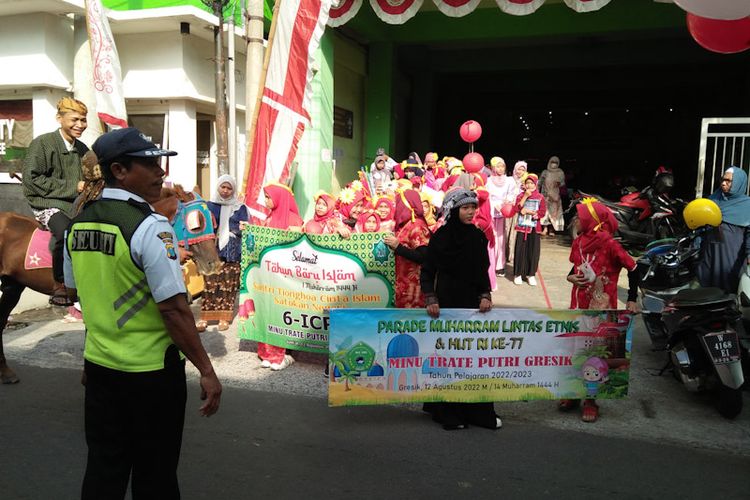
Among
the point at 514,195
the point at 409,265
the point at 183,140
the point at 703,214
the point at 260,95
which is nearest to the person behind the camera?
the point at 409,265

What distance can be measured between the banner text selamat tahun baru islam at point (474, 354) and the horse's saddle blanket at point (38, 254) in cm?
311

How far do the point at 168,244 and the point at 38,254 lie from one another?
3.98 metres

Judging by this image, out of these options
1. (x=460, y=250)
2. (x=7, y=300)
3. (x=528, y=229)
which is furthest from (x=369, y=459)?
(x=528, y=229)

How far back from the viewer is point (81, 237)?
2422 mm

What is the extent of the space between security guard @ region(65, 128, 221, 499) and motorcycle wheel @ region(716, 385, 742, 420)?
13.1 feet

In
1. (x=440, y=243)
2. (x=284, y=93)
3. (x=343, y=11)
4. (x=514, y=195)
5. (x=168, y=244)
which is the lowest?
(x=440, y=243)

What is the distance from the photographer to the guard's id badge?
2393 millimetres

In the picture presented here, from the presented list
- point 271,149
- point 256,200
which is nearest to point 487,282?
point 256,200

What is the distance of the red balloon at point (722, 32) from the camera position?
511 cm

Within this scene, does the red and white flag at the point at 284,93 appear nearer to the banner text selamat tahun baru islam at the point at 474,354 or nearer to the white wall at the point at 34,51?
the banner text selamat tahun baru islam at the point at 474,354

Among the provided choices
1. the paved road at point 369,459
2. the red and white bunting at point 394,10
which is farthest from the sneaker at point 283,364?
the red and white bunting at point 394,10

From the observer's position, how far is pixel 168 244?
242cm

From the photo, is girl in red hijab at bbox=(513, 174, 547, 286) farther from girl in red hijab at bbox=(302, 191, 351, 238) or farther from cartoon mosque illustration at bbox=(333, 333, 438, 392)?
cartoon mosque illustration at bbox=(333, 333, 438, 392)

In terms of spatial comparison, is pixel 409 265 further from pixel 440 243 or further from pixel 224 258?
pixel 224 258
